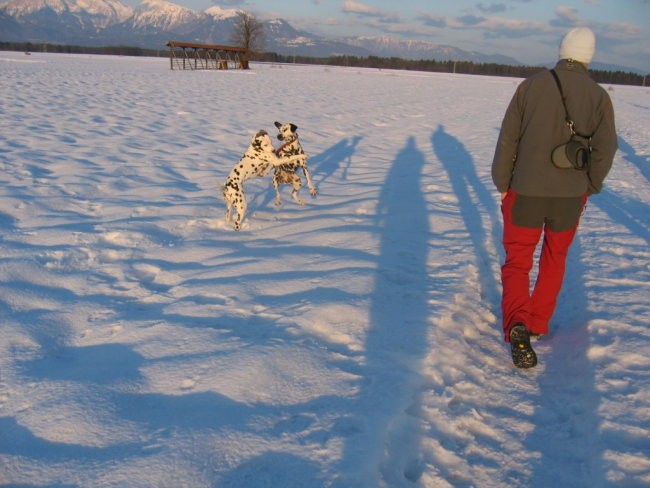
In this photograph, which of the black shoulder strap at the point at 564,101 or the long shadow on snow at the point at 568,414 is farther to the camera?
the black shoulder strap at the point at 564,101

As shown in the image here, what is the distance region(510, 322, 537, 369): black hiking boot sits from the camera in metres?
→ 3.32

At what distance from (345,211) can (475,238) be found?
184cm

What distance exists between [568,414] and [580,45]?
242 centimetres

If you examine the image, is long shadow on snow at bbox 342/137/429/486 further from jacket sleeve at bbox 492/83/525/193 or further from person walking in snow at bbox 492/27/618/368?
jacket sleeve at bbox 492/83/525/193

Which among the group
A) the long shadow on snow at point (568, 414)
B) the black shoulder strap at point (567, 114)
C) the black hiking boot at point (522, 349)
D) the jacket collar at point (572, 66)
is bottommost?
the long shadow on snow at point (568, 414)

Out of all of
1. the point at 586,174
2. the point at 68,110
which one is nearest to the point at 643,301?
the point at 586,174

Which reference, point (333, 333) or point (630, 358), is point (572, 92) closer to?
point (630, 358)

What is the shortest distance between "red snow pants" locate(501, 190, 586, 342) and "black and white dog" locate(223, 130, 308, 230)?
3329 millimetres

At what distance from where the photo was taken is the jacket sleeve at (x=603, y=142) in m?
3.11

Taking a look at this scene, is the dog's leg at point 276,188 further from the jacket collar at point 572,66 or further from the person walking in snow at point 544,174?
the jacket collar at point 572,66

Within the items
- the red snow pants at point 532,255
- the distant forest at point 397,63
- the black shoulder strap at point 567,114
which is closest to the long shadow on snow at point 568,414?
the red snow pants at point 532,255

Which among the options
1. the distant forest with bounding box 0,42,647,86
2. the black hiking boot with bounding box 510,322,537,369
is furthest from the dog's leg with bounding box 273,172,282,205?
the distant forest with bounding box 0,42,647,86

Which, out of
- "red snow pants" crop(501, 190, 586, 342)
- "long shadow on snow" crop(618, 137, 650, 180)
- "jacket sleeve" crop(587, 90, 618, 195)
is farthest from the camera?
"long shadow on snow" crop(618, 137, 650, 180)

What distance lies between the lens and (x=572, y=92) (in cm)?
310
